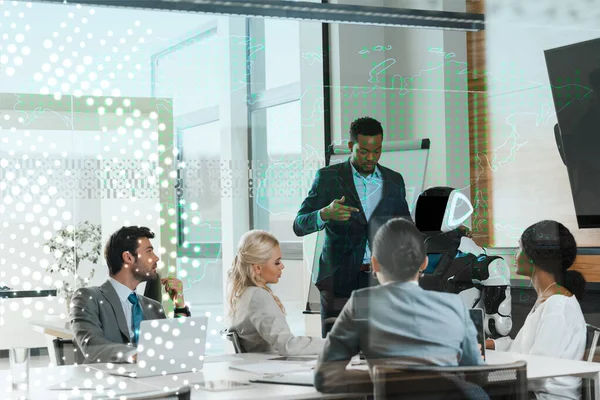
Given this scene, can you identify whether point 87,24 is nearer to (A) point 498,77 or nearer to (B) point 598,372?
(A) point 498,77

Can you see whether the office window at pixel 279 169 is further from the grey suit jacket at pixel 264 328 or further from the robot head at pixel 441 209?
the robot head at pixel 441 209

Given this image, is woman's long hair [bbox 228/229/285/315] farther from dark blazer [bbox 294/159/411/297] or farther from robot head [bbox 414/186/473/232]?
robot head [bbox 414/186/473/232]

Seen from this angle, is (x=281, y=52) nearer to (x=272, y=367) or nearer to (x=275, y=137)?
(x=275, y=137)

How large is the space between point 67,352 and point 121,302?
9.5 inches

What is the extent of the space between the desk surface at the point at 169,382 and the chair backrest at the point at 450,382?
175 mm

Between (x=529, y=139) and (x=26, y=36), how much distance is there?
1943 millimetres

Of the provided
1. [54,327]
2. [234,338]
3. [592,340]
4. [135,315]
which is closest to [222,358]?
[234,338]

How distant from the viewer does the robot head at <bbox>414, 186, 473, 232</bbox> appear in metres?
3.19

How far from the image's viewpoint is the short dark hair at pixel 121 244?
280 centimetres

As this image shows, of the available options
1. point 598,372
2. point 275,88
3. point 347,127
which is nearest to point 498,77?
point 347,127

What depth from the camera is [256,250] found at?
3.04 m

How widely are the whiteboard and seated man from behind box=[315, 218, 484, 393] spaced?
146 mm

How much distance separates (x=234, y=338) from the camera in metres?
2.99

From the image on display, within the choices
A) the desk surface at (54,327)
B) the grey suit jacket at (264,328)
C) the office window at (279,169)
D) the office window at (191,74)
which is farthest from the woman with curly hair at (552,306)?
the desk surface at (54,327)
